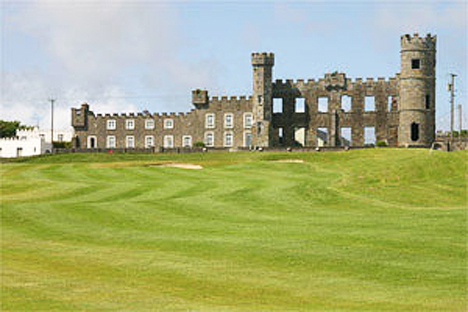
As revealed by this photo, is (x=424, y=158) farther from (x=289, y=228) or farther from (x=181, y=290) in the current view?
(x=181, y=290)

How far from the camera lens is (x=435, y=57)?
8288 cm

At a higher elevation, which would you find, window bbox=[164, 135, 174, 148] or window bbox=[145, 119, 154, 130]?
window bbox=[145, 119, 154, 130]

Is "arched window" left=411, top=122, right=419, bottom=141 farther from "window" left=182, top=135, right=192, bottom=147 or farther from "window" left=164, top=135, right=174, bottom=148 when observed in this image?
"window" left=164, top=135, right=174, bottom=148

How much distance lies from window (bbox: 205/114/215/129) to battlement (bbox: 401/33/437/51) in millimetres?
26196

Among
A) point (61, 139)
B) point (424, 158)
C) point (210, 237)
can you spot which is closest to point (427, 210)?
point (210, 237)

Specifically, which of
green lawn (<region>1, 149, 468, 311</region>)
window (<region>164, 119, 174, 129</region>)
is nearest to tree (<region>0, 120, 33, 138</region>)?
window (<region>164, 119, 174, 129</region>)

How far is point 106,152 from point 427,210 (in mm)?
63985

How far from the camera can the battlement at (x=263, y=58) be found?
86812 mm

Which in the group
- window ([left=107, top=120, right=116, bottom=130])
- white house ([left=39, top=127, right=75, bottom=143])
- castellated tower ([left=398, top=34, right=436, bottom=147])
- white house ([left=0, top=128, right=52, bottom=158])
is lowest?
white house ([left=0, top=128, right=52, bottom=158])

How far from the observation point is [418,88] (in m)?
82.1

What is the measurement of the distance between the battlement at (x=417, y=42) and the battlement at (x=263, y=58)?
15757 mm

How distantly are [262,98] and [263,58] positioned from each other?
4956 mm

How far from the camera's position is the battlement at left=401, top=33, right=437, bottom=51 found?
3219 inches

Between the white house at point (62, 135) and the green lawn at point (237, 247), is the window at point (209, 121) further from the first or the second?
the green lawn at point (237, 247)
